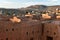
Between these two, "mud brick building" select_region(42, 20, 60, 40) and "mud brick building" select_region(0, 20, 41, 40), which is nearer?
"mud brick building" select_region(0, 20, 41, 40)

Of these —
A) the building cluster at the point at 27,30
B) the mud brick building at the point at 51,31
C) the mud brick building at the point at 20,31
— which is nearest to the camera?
the mud brick building at the point at 20,31

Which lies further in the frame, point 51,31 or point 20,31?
point 51,31

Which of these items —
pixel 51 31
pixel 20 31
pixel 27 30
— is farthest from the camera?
pixel 51 31

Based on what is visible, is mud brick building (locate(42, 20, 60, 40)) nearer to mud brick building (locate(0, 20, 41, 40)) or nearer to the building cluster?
the building cluster

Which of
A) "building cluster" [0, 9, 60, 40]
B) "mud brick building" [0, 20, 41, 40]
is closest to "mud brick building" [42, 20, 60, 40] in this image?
"building cluster" [0, 9, 60, 40]

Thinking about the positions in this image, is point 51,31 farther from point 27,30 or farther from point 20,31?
point 20,31

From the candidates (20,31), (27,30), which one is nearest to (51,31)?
(27,30)

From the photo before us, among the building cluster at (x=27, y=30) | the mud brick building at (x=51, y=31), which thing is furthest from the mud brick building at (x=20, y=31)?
the mud brick building at (x=51, y=31)

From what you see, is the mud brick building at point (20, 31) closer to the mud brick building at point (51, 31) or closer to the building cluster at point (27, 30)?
the building cluster at point (27, 30)

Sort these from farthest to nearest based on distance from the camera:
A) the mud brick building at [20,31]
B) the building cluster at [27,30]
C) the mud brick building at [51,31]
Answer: the mud brick building at [51,31] → the building cluster at [27,30] → the mud brick building at [20,31]

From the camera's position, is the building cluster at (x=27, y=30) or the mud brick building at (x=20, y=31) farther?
the building cluster at (x=27, y=30)

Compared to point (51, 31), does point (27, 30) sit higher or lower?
higher

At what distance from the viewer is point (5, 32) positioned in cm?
1402

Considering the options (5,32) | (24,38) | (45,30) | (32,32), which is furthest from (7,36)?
(45,30)
